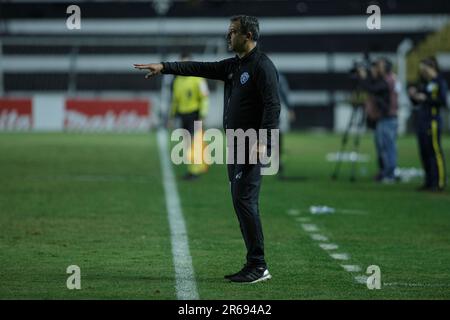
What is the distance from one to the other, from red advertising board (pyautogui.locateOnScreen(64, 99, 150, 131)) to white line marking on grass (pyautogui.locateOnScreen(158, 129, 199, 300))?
18.3 meters

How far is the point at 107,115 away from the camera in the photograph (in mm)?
39281

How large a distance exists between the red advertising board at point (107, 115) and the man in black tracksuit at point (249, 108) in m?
30.0

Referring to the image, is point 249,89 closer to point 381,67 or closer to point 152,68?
point 152,68

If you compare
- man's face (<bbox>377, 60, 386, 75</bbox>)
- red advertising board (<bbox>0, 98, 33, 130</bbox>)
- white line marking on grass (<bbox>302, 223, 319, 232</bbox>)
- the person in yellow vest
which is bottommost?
white line marking on grass (<bbox>302, 223, 319, 232</bbox>)

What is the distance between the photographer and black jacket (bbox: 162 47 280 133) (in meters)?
8.96

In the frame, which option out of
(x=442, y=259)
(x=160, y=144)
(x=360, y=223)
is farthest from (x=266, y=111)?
(x=160, y=144)

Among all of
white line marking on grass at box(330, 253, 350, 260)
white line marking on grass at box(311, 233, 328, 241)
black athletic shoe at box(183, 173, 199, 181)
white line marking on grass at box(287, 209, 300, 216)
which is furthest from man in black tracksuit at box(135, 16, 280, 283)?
black athletic shoe at box(183, 173, 199, 181)

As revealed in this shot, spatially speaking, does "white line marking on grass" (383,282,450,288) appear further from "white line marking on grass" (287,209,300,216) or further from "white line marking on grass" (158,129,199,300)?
"white line marking on grass" (287,209,300,216)

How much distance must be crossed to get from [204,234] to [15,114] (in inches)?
1092

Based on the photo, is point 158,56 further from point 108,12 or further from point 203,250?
point 203,250

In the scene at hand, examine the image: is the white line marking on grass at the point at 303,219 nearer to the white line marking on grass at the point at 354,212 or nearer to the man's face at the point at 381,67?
the white line marking on grass at the point at 354,212

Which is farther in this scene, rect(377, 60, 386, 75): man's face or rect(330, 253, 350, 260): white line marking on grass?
rect(377, 60, 386, 75): man's face

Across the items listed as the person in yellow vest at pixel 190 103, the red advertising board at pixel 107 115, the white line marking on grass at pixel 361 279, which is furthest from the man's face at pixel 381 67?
the red advertising board at pixel 107 115

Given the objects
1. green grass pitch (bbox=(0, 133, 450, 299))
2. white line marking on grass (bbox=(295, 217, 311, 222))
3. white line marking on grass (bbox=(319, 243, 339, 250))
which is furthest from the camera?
white line marking on grass (bbox=(295, 217, 311, 222))
